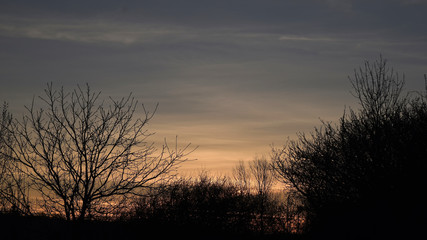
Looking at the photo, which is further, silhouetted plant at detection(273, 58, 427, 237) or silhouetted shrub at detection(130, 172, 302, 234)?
silhouetted shrub at detection(130, 172, 302, 234)

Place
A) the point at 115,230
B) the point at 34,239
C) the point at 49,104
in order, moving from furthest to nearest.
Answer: the point at 115,230, the point at 34,239, the point at 49,104

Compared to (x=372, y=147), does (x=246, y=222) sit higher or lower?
lower

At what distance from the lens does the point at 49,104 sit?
13.8m

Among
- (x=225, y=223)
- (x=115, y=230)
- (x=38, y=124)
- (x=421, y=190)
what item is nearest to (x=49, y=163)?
(x=38, y=124)

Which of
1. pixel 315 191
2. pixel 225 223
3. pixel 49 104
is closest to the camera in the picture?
pixel 49 104

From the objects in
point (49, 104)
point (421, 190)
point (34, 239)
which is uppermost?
point (49, 104)

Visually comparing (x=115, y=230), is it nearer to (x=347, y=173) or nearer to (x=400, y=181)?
(x=347, y=173)

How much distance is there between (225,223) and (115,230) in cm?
1387

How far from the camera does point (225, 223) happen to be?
35.6 meters

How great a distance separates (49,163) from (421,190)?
49.0 feet

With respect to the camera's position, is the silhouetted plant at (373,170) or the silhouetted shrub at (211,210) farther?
the silhouetted shrub at (211,210)

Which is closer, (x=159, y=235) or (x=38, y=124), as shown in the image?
(x=38, y=124)

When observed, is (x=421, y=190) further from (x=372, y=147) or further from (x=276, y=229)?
(x=276, y=229)

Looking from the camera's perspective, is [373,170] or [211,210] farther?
[211,210]
